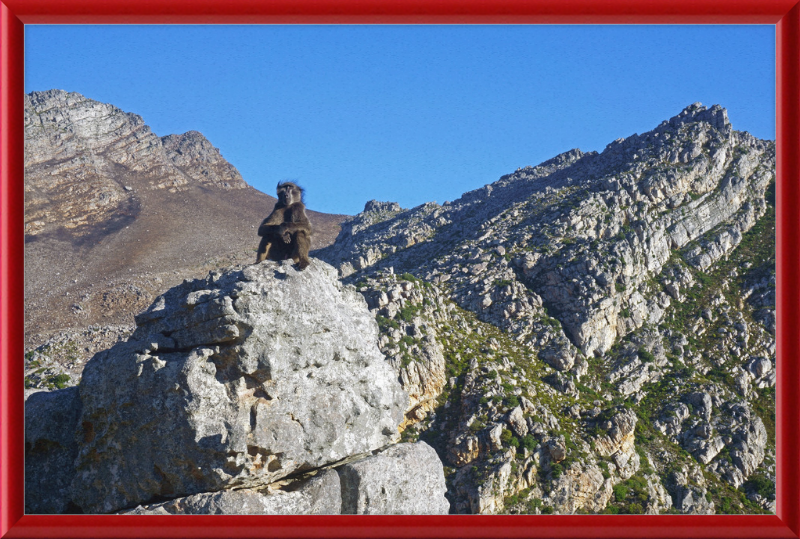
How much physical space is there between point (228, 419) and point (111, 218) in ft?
412

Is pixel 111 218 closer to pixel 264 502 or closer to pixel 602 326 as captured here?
pixel 602 326

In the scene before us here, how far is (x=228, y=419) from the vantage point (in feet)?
37.0

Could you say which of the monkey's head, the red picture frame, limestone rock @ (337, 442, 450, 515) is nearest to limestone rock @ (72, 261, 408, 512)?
limestone rock @ (337, 442, 450, 515)

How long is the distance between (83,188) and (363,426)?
128970 millimetres

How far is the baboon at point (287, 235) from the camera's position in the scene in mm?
13297

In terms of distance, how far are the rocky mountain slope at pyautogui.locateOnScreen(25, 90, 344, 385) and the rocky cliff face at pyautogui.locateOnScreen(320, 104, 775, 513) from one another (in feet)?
94.3

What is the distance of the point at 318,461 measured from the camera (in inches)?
483

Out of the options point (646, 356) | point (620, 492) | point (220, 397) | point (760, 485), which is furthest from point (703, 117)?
point (220, 397)

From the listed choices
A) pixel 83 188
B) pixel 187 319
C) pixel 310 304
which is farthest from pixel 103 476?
pixel 83 188

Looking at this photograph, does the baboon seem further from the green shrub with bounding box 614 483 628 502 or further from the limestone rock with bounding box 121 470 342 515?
the green shrub with bounding box 614 483 628 502

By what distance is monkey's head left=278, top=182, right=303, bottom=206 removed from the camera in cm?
1500

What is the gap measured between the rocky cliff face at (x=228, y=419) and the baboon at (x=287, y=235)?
0.51 metres
